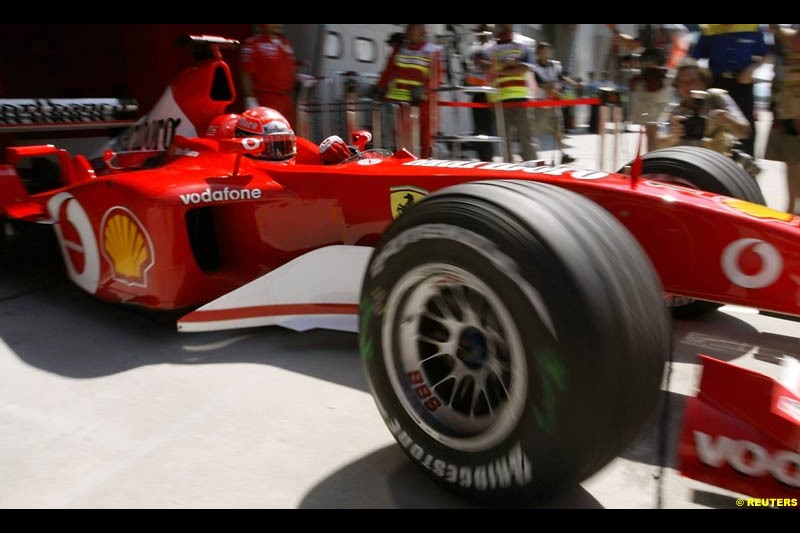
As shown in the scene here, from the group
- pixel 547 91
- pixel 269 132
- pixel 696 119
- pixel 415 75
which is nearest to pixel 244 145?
pixel 269 132

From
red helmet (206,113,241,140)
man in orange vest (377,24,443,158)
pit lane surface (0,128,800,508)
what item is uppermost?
man in orange vest (377,24,443,158)

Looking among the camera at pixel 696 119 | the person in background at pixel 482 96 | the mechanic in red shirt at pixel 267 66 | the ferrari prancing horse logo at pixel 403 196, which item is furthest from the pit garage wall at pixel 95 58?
the ferrari prancing horse logo at pixel 403 196

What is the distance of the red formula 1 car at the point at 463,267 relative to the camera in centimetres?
158

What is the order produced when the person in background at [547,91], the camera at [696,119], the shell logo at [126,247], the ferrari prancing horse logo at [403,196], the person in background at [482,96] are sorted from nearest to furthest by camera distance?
the ferrari prancing horse logo at [403,196] → the shell logo at [126,247] → the camera at [696,119] → the person in background at [482,96] → the person in background at [547,91]

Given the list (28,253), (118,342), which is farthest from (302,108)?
(118,342)

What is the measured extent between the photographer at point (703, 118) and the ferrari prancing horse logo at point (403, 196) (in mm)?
2814

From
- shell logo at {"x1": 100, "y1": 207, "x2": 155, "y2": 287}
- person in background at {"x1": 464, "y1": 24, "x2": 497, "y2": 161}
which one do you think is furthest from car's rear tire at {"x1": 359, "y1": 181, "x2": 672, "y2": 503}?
person in background at {"x1": 464, "y1": 24, "x2": 497, "y2": 161}

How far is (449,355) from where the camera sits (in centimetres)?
192

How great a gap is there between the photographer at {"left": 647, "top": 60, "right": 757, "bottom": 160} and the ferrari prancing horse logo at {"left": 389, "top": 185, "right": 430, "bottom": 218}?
2814mm

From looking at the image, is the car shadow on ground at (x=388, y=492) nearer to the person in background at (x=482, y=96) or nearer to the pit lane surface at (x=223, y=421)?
the pit lane surface at (x=223, y=421)

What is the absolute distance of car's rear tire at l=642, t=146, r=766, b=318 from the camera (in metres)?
3.10

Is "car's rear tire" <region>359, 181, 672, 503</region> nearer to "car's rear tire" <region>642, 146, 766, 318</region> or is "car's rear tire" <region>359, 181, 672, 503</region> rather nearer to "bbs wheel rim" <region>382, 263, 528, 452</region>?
"bbs wheel rim" <region>382, 263, 528, 452</region>

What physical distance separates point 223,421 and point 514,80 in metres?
5.63

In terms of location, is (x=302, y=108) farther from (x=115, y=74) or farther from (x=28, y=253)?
(x=28, y=253)
